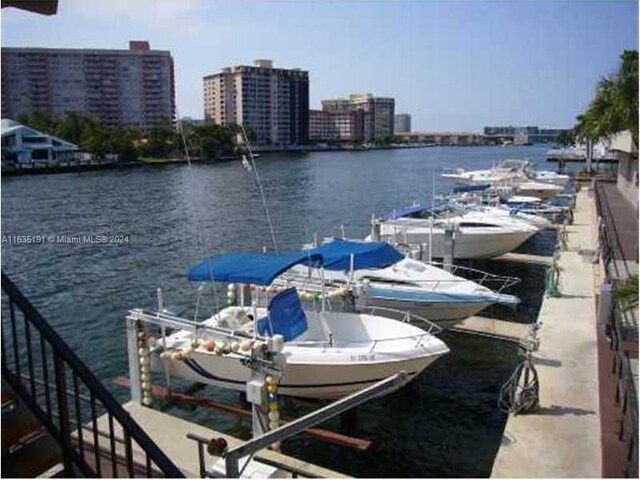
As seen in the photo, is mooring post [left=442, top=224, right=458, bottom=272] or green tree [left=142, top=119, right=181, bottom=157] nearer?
mooring post [left=442, top=224, right=458, bottom=272]

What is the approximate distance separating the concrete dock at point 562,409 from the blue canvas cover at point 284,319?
3967mm

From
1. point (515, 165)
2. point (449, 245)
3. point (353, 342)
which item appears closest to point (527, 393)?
point (353, 342)

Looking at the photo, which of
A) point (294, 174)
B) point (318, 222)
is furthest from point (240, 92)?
point (318, 222)

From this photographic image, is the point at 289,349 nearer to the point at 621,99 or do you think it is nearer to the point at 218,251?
the point at 218,251

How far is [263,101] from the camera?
171000 mm

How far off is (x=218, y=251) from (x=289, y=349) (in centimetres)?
2003

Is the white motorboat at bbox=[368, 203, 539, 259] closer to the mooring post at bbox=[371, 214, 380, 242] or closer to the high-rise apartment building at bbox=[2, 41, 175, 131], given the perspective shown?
the mooring post at bbox=[371, 214, 380, 242]

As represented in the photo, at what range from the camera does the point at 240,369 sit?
36.7 ft

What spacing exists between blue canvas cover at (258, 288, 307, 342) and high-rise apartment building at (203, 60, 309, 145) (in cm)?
13493

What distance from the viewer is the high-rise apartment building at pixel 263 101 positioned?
154250 millimetres

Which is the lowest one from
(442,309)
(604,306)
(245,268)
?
(442,309)

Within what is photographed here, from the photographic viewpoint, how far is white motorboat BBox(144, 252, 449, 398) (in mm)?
11000

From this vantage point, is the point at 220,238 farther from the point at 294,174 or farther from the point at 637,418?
the point at 294,174

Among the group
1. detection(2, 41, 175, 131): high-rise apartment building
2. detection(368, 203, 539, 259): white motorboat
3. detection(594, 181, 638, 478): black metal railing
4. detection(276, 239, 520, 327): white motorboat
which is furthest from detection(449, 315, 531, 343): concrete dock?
detection(2, 41, 175, 131): high-rise apartment building
